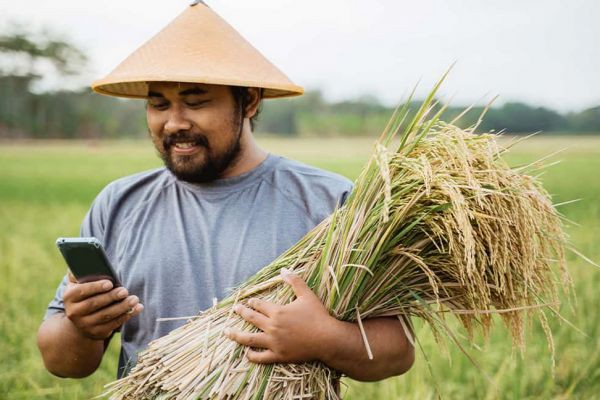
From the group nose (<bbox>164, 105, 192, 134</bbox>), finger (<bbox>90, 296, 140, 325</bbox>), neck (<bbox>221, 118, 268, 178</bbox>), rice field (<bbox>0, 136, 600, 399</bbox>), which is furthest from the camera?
rice field (<bbox>0, 136, 600, 399</bbox>)

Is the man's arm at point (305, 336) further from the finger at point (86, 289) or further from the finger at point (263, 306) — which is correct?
the finger at point (86, 289)

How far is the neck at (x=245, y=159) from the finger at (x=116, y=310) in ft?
1.74

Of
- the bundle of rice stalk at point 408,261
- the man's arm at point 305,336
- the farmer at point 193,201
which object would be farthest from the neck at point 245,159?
the man's arm at point 305,336

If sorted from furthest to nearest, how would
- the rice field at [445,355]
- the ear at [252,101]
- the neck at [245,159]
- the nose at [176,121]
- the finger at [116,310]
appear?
the rice field at [445,355]
the ear at [252,101]
the neck at [245,159]
the nose at [176,121]
the finger at [116,310]

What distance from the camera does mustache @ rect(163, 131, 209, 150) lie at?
2094 mm

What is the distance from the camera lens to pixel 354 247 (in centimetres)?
176

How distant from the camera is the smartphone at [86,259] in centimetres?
177

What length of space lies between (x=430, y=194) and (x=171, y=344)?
800 millimetres

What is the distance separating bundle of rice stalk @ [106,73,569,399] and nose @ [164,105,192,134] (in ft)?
1.72

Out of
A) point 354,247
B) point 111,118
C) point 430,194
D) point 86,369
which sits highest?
point 430,194

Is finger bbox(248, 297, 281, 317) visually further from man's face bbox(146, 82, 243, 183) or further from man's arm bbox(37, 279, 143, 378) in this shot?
man's face bbox(146, 82, 243, 183)

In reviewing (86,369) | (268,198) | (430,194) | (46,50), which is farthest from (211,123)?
(46,50)

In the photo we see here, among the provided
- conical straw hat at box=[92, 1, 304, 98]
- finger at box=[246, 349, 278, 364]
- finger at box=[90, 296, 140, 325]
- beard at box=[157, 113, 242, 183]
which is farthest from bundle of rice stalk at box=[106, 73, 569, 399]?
conical straw hat at box=[92, 1, 304, 98]

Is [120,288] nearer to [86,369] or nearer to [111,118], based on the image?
[86,369]
